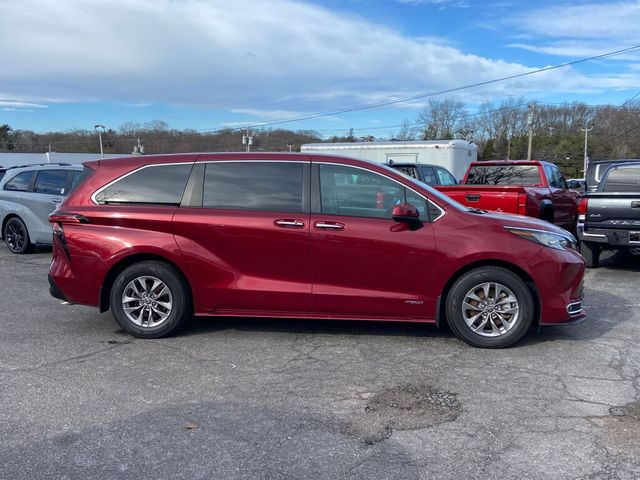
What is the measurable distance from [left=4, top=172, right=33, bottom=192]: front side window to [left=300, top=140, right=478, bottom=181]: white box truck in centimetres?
975

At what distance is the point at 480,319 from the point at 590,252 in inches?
210

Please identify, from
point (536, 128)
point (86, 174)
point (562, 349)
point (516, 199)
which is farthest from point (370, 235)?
point (536, 128)

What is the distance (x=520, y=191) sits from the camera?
31.1ft

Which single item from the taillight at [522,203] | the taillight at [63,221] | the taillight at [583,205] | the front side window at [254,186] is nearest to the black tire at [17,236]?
the taillight at [63,221]

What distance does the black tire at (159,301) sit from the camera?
5.50 m

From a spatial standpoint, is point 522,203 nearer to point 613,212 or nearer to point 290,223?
point 613,212

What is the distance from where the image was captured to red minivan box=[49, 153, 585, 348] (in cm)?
523

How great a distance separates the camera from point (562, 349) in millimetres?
5324

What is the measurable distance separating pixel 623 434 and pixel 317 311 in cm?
273

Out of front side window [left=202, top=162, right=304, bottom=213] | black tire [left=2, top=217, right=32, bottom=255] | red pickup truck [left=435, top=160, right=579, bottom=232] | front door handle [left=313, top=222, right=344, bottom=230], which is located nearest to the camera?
front door handle [left=313, top=222, right=344, bottom=230]

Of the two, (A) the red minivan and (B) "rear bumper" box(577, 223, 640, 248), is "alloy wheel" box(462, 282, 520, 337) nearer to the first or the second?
(A) the red minivan

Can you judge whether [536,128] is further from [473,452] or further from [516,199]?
[473,452]

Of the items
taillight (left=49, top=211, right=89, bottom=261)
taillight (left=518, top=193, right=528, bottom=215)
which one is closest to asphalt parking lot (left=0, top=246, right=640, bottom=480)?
taillight (left=49, top=211, right=89, bottom=261)

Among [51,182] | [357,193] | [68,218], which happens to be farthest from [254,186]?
[51,182]
